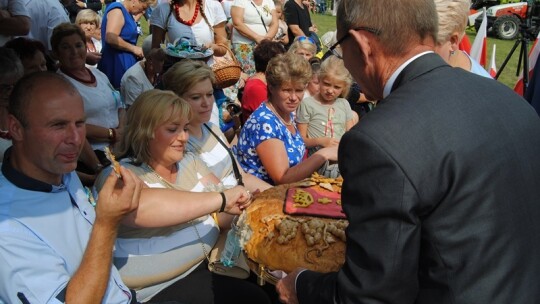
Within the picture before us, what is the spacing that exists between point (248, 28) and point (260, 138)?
3802mm

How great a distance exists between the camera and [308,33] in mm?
8172

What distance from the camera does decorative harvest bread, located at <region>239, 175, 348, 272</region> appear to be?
2.11m

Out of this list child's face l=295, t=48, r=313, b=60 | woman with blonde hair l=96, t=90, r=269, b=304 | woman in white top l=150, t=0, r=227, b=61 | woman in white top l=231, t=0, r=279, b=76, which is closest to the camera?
woman with blonde hair l=96, t=90, r=269, b=304

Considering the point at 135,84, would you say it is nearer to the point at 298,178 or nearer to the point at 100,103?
the point at 100,103

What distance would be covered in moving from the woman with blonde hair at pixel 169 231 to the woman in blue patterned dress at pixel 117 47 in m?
3.12

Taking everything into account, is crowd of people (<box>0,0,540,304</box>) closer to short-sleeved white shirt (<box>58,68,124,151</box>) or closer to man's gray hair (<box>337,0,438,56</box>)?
man's gray hair (<box>337,0,438,56</box>)

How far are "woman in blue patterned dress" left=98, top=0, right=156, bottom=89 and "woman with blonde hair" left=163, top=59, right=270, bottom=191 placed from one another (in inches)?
93.9

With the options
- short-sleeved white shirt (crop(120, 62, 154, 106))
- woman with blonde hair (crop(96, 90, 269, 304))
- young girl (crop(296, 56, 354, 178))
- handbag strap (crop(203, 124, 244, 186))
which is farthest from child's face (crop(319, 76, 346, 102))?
woman with blonde hair (crop(96, 90, 269, 304))

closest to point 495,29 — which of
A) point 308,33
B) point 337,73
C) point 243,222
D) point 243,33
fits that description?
point 308,33

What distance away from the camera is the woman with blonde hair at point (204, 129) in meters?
3.13

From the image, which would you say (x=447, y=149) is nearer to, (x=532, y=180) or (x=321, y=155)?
(x=532, y=180)

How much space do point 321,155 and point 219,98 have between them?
1.83 metres

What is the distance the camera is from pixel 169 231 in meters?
2.45

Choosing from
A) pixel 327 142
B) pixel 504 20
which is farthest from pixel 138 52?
pixel 504 20
